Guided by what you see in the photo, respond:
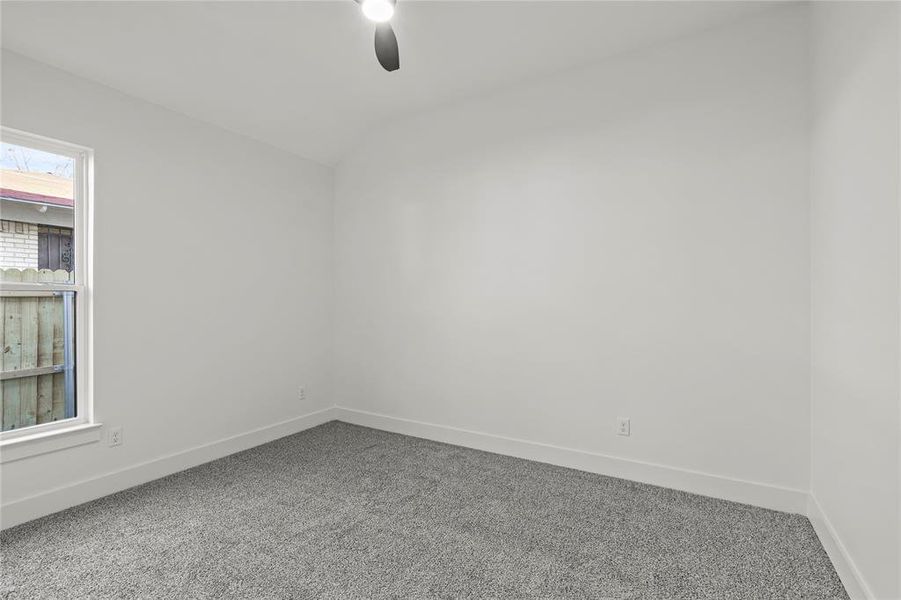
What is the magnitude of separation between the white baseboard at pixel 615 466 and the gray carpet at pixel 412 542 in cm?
8

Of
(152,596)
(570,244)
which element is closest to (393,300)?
(570,244)

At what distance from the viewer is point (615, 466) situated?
2889mm

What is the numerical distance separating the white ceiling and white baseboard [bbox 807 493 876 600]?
8.60ft

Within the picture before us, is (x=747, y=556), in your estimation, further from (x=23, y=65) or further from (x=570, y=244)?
(x=23, y=65)

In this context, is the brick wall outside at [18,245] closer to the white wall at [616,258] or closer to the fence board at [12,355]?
the fence board at [12,355]

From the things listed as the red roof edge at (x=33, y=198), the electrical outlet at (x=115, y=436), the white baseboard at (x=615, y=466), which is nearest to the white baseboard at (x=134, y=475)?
the electrical outlet at (x=115, y=436)

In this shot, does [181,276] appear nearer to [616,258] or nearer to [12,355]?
[12,355]

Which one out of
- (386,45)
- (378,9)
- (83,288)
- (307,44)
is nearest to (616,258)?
(386,45)

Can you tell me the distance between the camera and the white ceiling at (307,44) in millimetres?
2355

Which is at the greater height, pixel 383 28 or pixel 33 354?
pixel 383 28

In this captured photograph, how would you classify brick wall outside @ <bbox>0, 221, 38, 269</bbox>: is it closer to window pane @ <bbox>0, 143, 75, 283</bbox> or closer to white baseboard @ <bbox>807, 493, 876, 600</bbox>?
window pane @ <bbox>0, 143, 75, 283</bbox>

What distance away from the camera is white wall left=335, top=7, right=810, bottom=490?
8.01 ft

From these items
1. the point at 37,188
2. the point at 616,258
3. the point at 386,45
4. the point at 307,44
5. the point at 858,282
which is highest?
the point at 307,44

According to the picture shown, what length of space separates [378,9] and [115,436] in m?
2.82
